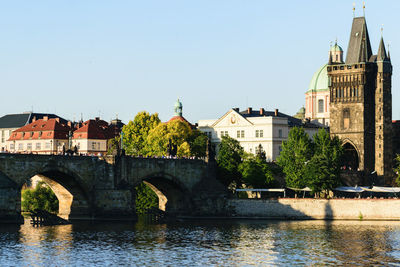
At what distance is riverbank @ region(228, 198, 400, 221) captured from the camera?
4441 inches

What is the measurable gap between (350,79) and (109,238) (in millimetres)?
70409

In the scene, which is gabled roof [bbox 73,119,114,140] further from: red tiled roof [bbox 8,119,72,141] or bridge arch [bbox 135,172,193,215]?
bridge arch [bbox 135,172,193,215]

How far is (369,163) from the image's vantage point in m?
146

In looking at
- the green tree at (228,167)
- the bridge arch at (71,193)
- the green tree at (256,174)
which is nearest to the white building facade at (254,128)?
the green tree at (228,167)

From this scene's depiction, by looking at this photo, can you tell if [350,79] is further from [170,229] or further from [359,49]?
[170,229]

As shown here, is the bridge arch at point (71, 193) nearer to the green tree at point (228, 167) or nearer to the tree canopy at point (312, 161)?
the green tree at point (228, 167)

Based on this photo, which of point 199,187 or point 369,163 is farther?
point 369,163

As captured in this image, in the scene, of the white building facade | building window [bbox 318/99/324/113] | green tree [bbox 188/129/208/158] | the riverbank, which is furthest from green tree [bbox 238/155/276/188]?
building window [bbox 318/99/324/113]

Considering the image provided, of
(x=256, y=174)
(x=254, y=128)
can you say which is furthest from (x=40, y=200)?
(x=254, y=128)

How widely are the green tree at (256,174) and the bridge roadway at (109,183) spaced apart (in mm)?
Result: 4553

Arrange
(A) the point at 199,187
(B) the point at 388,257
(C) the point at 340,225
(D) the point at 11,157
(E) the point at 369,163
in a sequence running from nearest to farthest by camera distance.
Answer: (B) the point at 388,257 → (D) the point at 11,157 → (C) the point at 340,225 → (A) the point at 199,187 → (E) the point at 369,163

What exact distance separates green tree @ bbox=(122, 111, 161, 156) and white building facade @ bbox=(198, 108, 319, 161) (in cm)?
1540

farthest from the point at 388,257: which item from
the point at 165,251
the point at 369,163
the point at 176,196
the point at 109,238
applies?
the point at 369,163

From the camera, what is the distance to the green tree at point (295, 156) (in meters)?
127
